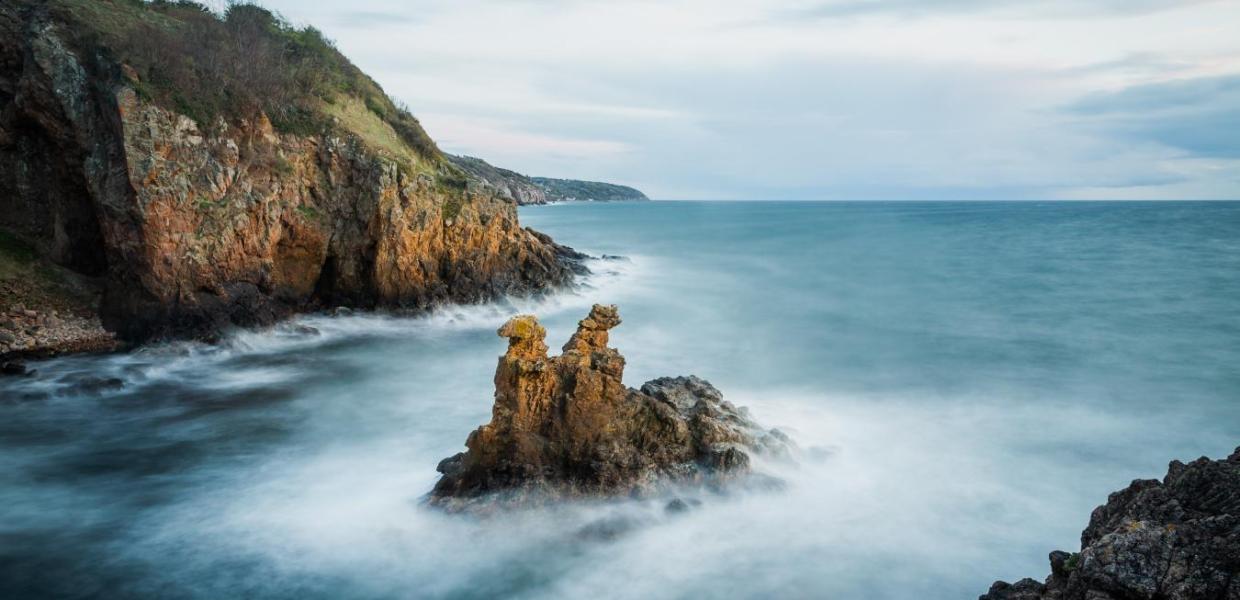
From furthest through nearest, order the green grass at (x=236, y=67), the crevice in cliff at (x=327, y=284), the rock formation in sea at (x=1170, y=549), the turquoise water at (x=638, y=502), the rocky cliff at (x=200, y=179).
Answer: the crevice in cliff at (x=327, y=284)
the green grass at (x=236, y=67)
the rocky cliff at (x=200, y=179)
the turquoise water at (x=638, y=502)
the rock formation in sea at (x=1170, y=549)

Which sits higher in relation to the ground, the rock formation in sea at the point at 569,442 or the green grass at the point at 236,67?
the green grass at the point at 236,67

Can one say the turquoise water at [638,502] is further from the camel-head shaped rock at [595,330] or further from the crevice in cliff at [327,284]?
the camel-head shaped rock at [595,330]

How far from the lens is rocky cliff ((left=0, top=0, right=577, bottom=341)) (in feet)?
63.8

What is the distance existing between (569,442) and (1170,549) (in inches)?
297

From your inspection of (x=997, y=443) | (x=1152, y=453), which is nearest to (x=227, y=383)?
(x=997, y=443)

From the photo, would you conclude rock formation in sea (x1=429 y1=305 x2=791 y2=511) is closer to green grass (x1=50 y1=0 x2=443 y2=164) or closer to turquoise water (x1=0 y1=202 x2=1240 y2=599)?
turquoise water (x1=0 y1=202 x2=1240 y2=599)

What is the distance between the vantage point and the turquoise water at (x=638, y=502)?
988cm

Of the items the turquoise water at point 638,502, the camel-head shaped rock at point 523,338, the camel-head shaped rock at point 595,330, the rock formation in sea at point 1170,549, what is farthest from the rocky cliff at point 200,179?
the rock formation in sea at point 1170,549

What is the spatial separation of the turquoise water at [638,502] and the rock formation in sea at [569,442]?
16.4 inches

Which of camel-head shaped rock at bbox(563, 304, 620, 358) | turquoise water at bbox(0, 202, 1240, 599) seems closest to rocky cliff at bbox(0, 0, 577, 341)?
turquoise water at bbox(0, 202, 1240, 599)

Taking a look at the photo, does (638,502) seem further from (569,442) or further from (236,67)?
(236,67)

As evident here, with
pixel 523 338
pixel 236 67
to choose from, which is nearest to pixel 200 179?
pixel 236 67

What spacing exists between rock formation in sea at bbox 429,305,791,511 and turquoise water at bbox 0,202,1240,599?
417 millimetres

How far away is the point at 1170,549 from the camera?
503 centimetres
